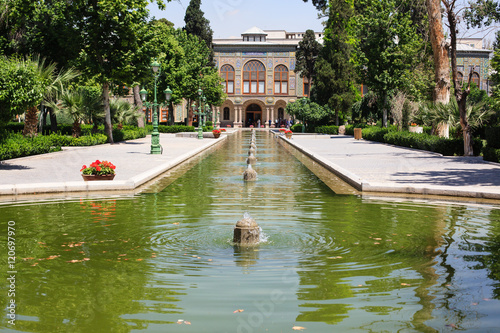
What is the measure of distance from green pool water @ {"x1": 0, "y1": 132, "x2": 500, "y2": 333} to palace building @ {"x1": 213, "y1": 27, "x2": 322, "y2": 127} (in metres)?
74.7

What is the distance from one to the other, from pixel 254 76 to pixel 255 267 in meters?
80.5

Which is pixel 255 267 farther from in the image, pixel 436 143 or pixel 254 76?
pixel 254 76

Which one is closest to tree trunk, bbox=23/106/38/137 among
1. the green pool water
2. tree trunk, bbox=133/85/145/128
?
the green pool water

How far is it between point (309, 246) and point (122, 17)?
87.4 ft

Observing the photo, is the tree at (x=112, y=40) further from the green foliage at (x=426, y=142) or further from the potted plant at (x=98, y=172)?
the potted plant at (x=98, y=172)

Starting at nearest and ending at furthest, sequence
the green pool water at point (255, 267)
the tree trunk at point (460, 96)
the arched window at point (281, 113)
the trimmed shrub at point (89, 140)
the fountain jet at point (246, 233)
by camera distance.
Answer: the green pool water at point (255, 267), the fountain jet at point (246, 233), the tree trunk at point (460, 96), the trimmed shrub at point (89, 140), the arched window at point (281, 113)

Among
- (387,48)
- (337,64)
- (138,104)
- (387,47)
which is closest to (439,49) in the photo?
Result: (387,48)

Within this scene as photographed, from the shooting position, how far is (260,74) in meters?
85.4

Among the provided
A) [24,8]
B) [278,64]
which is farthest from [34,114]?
[278,64]

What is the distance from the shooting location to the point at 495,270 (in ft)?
20.4

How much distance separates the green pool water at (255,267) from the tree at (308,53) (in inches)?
2026

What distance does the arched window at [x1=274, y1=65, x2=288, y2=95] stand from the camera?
85125 millimetres

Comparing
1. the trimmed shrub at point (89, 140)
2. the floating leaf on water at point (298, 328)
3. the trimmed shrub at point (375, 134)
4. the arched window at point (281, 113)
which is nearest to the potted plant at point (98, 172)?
the floating leaf on water at point (298, 328)

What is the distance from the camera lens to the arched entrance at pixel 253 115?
Answer: 294 ft
